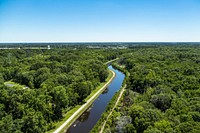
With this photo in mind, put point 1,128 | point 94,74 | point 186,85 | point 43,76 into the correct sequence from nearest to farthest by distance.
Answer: point 1,128 < point 186,85 < point 43,76 < point 94,74

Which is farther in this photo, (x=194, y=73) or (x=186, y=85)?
(x=194, y=73)

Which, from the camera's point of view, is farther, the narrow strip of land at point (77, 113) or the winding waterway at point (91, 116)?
the winding waterway at point (91, 116)

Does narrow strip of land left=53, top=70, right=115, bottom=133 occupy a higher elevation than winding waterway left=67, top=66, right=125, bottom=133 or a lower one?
higher

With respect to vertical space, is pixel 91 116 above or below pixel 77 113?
below

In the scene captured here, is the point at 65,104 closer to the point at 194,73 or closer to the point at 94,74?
the point at 94,74

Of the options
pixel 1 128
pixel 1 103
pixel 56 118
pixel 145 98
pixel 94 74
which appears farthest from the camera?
pixel 94 74

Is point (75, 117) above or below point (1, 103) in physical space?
below

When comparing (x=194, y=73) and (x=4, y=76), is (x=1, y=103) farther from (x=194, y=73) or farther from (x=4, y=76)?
(x=194, y=73)

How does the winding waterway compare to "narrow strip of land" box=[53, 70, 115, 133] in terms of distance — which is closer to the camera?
"narrow strip of land" box=[53, 70, 115, 133]

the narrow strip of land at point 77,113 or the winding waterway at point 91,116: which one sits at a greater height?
the narrow strip of land at point 77,113

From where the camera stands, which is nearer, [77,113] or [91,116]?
[77,113]

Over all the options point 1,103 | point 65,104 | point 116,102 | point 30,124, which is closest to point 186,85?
point 116,102
